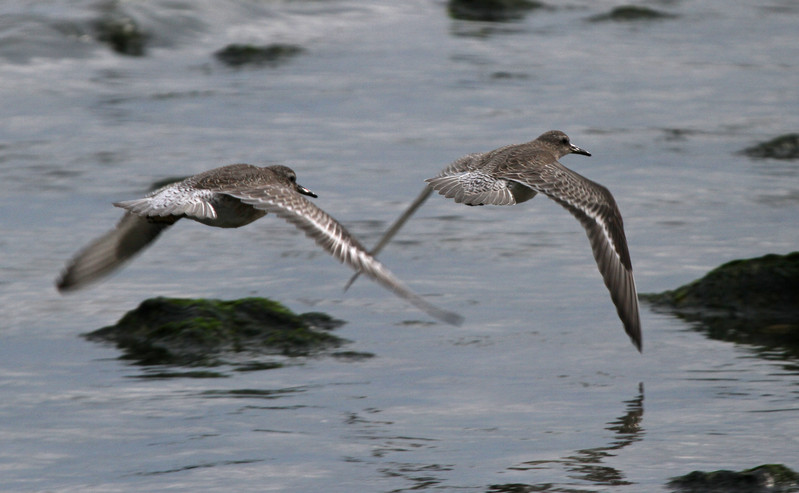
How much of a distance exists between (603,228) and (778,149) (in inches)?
307

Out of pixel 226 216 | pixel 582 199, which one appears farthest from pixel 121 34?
pixel 582 199

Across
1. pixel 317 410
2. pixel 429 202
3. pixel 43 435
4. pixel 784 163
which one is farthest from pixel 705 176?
pixel 43 435

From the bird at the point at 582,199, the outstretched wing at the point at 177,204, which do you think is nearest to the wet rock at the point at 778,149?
the bird at the point at 582,199

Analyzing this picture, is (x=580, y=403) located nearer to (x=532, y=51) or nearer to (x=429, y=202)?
(x=429, y=202)

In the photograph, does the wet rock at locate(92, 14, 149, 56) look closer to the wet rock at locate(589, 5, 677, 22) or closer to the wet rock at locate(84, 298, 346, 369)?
the wet rock at locate(589, 5, 677, 22)

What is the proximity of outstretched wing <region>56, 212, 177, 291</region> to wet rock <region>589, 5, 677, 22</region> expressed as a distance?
16.6m

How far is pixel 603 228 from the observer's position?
8047 mm

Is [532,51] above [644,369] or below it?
above

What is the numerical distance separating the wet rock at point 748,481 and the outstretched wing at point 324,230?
1498 millimetres

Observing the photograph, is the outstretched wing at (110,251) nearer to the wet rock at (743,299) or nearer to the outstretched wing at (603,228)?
the outstretched wing at (603,228)

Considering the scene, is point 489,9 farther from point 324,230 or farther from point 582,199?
point 324,230

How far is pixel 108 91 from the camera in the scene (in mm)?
17875

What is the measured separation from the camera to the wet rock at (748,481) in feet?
21.9

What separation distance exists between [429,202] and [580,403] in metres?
5.72
